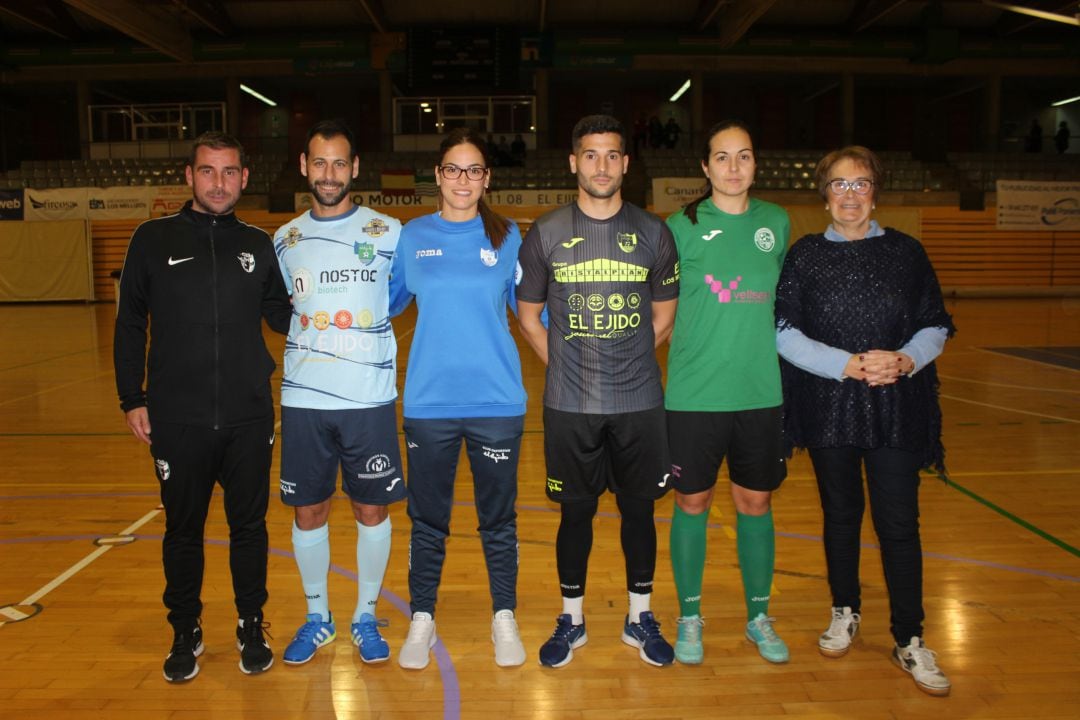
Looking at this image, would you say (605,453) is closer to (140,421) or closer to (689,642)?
(689,642)

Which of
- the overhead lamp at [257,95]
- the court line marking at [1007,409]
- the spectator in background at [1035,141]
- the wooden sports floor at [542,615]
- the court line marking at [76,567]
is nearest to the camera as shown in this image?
the wooden sports floor at [542,615]

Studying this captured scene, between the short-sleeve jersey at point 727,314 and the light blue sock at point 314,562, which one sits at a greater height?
the short-sleeve jersey at point 727,314

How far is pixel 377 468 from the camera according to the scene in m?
2.90

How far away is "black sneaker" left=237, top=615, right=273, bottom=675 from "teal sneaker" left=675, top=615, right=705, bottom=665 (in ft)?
4.51

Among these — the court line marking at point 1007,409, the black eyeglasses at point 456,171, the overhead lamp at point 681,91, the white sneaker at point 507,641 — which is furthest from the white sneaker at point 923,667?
the overhead lamp at point 681,91

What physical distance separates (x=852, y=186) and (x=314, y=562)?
7.14 ft

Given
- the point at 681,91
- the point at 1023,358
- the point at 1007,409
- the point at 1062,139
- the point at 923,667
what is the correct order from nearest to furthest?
1. the point at 923,667
2. the point at 1007,409
3. the point at 1023,358
4. the point at 1062,139
5. the point at 681,91

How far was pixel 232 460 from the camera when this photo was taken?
2.80 m

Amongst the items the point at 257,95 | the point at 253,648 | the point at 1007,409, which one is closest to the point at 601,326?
the point at 253,648

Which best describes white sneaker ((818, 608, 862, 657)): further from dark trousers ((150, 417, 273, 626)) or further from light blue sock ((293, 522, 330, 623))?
dark trousers ((150, 417, 273, 626))

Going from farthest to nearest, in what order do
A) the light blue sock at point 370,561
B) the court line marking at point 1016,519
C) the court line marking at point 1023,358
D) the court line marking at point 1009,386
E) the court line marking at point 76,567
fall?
the court line marking at point 1023,358 → the court line marking at point 1009,386 → the court line marking at point 1016,519 → the court line marking at point 76,567 → the light blue sock at point 370,561

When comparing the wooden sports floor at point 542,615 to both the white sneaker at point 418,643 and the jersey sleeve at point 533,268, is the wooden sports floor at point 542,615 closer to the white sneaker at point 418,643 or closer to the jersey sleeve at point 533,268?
the white sneaker at point 418,643

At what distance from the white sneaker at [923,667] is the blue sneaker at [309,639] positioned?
193 cm

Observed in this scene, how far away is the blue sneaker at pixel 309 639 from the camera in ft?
9.50
